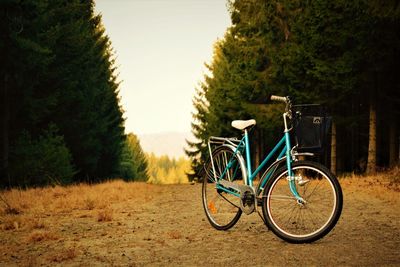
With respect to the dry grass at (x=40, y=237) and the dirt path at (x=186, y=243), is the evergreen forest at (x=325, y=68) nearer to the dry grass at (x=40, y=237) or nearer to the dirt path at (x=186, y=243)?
the dirt path at (x=186, y=243)

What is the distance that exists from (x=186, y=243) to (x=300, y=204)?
A: 1404 mm

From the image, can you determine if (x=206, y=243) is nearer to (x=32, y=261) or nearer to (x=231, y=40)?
(x=32, y=261)

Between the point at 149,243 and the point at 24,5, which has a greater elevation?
the point at 24,5

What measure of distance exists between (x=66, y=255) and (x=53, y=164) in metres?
16.2

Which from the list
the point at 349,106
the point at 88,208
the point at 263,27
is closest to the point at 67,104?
the point at 263,27

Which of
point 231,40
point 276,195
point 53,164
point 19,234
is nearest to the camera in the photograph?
point 276,195

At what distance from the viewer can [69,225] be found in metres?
7.17

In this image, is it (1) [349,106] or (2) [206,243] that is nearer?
(2) [206,243]

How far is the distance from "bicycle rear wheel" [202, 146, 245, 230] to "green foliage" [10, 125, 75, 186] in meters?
12.9

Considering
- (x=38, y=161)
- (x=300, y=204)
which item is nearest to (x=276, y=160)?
(x=300, y=204)

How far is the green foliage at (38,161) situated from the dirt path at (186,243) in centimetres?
1122

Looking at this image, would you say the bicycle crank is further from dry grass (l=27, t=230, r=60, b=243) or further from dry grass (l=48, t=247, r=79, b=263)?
dry grass (l=27, t=230, r=60, b=243)

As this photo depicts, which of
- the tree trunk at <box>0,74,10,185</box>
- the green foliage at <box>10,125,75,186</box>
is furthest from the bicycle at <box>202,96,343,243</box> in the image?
the tree trunk at <box>0,74,10,185</box>

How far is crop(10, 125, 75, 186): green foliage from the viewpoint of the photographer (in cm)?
1869
